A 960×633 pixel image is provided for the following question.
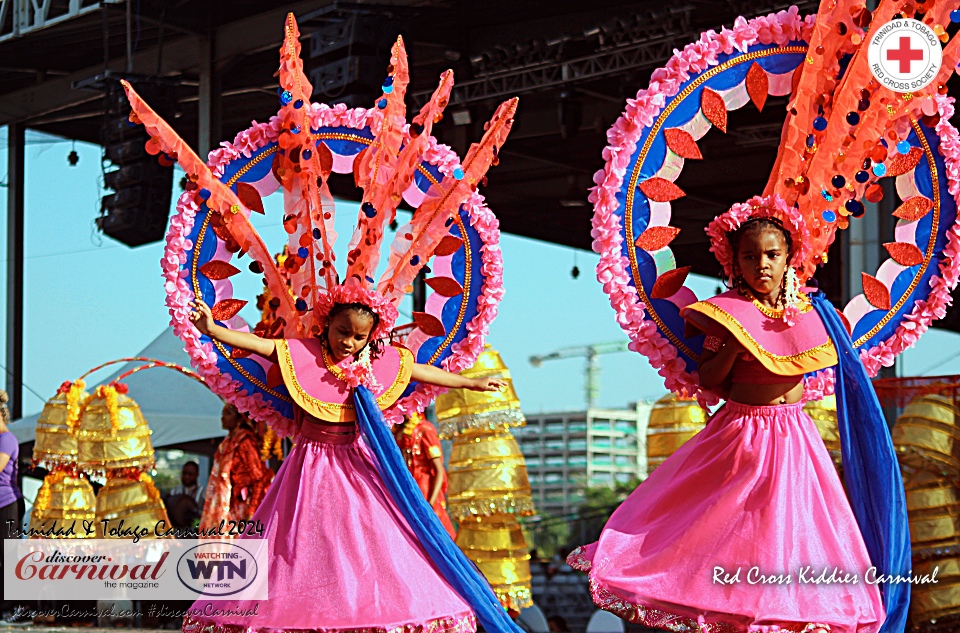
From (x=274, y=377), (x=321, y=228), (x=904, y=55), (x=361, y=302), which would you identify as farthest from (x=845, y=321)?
(x=274, y=377)

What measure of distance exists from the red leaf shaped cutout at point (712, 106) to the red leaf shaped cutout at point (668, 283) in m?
0.53

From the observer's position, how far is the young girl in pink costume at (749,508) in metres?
3.57

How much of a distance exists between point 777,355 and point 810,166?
0.71 m

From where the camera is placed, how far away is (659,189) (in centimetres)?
433

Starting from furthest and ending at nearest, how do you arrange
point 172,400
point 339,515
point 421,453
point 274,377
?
1. point 172,400
2. point 421,453
3. point 274,377
4. point 339,515

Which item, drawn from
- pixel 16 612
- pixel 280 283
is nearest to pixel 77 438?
pixel 16 612

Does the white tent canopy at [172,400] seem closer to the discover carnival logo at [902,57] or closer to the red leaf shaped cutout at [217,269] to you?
the red leaf shaped cutout at [217,269]

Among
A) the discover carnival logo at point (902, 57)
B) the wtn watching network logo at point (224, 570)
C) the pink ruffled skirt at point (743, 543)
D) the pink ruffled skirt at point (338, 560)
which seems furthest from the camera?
the discover carnival logo at point (902, 57)

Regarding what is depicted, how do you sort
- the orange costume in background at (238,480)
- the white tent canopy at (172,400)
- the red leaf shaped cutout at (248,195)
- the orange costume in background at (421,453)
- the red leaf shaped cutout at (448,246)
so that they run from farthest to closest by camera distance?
1. the white tent canopy at (172,400)
2. the orange costume in background at (238,480)
3. the orange costume in background at (421,453)
4. the red leaf shaped cutout at (448,246)
5. the red leaf shaped cutout at (248,195)

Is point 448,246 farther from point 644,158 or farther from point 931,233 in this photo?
point 931,233

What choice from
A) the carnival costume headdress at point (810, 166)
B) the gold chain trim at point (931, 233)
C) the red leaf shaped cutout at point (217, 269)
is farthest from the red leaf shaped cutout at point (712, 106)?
the red leaf shaped cutout at point (217, 269)

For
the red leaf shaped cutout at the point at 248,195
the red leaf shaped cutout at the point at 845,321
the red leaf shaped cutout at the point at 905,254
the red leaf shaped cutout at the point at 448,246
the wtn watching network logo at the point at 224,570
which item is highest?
the red leaf shaped cutout at the point at 248,195

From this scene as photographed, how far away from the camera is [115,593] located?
521 centimetres

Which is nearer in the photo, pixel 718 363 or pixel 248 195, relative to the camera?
pixel 718 363
